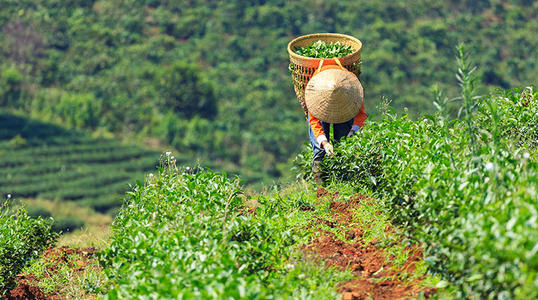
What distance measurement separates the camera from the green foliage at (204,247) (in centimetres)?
336

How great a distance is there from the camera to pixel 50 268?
19.0 ft

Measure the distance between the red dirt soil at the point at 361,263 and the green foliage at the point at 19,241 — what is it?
8.47ft

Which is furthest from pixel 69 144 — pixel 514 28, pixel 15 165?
pixel 514 28

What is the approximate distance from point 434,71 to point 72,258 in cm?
3873

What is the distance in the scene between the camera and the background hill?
1638 inches

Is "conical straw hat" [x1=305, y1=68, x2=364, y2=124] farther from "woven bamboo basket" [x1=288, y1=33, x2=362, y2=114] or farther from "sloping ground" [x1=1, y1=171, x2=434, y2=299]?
"sloping ground" [x1=1, y1=171, x2=434, y2=299]

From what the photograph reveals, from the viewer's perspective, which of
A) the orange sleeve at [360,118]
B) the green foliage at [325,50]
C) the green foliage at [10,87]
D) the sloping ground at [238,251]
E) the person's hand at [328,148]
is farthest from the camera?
the green foliage at [10,87]

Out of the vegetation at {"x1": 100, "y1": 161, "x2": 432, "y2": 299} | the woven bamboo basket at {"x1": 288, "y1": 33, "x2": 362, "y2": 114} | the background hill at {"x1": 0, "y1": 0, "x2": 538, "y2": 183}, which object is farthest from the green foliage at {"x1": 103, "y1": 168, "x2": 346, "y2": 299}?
the background hill at {"x1": 0, "y1": 0, "x2": 538, "y2": 183}

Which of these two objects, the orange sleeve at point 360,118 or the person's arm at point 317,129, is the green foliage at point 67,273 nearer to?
the person's arm at point 317,129

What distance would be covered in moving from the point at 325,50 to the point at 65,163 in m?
33.7

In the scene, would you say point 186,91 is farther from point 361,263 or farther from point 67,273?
point 361,263

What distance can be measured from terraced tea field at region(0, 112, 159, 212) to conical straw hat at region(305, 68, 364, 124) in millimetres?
28426

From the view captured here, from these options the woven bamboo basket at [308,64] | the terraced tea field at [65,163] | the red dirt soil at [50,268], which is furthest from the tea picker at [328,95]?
the terraced tea field at [65,163]

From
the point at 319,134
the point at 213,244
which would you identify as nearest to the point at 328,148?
the point at 319,134
